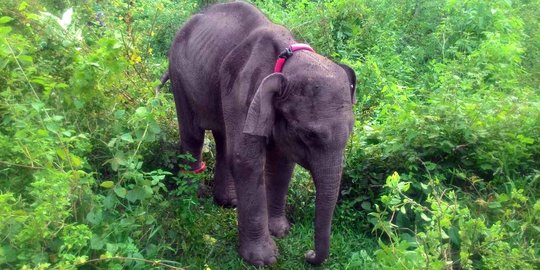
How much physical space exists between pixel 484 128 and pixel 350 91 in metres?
1.25

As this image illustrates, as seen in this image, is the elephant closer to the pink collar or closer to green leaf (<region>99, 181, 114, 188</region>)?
the pink collar

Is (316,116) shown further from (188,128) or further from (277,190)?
(188,128)

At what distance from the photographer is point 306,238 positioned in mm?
4309

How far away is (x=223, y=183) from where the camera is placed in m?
4.77

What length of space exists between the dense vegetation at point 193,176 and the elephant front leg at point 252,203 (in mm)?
134

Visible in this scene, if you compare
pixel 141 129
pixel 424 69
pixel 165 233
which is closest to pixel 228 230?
pixel 165 233

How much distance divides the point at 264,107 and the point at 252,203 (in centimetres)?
72

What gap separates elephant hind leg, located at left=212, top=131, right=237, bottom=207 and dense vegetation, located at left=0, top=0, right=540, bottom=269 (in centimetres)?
10

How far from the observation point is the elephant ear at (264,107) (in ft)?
11.4

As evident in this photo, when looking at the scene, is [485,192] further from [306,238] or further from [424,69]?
[424,69]

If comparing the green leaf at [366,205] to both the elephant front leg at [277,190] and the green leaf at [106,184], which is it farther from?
the green leaf at [106,184]

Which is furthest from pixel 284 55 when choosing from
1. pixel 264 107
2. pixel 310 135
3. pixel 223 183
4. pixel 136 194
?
pixel 223 183

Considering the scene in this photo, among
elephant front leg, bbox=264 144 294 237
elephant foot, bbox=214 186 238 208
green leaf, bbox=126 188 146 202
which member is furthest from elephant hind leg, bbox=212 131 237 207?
green leaf, bbox=126 188 146 202

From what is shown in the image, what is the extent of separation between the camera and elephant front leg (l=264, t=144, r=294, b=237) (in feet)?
13.7
